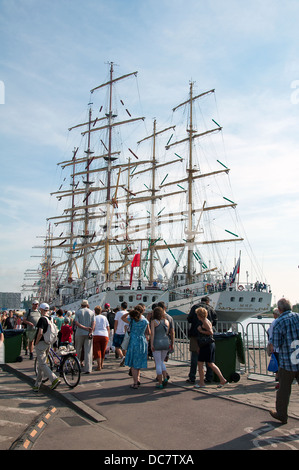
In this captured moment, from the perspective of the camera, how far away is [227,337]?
966cm

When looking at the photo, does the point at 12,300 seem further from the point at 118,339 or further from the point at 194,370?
the point at 194,370

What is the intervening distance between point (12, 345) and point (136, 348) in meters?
6.27

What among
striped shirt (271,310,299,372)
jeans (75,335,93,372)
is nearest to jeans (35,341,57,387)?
jeans (75,335,93,372)

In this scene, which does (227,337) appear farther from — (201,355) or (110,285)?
(110,285)

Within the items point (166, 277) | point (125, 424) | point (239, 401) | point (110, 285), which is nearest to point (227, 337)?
point (239, 401)

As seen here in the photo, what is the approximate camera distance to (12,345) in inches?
538

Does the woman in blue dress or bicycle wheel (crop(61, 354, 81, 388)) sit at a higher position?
the woman in blue dress

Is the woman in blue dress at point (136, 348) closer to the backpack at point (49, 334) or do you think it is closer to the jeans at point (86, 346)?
the backpack at point (49, 334)

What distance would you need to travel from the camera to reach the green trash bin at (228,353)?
945 centimetres

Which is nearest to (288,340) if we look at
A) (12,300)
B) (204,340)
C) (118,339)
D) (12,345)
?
(204,340)

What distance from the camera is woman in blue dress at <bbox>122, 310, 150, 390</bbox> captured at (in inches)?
350

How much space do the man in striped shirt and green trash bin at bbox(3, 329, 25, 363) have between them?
31.5 ft

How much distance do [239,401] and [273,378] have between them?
276 cm

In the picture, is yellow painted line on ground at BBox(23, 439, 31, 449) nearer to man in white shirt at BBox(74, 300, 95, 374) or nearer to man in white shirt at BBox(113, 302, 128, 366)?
man in white shirt at BBox(74, 300, 95, 374)
